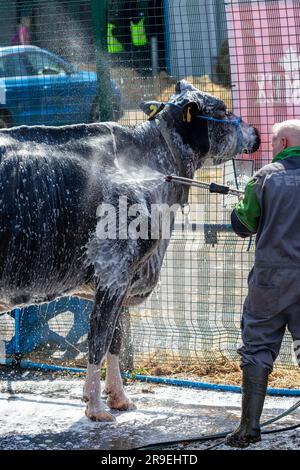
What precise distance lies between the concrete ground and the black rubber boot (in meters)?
0.30

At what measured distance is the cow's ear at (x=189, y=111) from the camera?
20.5 ft

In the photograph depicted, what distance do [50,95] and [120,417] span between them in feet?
9.20

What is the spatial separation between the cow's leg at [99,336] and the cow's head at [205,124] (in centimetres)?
128

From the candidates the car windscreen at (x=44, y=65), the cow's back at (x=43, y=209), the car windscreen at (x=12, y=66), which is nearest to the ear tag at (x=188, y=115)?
the cow's back at (x=43, y=209)

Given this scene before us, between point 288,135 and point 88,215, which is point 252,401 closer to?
point 288,135

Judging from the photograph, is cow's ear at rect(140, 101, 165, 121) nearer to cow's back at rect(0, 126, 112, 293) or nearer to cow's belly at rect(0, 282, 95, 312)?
cow's back at rect(0, 126, 112, 293)

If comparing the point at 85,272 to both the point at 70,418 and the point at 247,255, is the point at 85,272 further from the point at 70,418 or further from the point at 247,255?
the point at 247,255

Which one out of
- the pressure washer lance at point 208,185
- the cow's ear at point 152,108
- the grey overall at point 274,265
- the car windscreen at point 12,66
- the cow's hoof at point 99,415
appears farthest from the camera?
the car windscreen at point 12,66

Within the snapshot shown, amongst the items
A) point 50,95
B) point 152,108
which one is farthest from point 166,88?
point 50,95

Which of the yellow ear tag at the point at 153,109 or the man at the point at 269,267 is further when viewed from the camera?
the yellow ear tag at the point at 153,109

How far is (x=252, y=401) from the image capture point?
4926mm

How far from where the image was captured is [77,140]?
19.7 ft

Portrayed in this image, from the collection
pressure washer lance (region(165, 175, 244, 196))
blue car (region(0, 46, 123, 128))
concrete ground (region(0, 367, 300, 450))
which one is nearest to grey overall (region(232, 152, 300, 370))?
pressure washer lance (region(165, 175, 244, 196))

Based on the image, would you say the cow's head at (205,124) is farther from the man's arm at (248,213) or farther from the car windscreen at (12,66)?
A: the car windscreen at (12,66)
